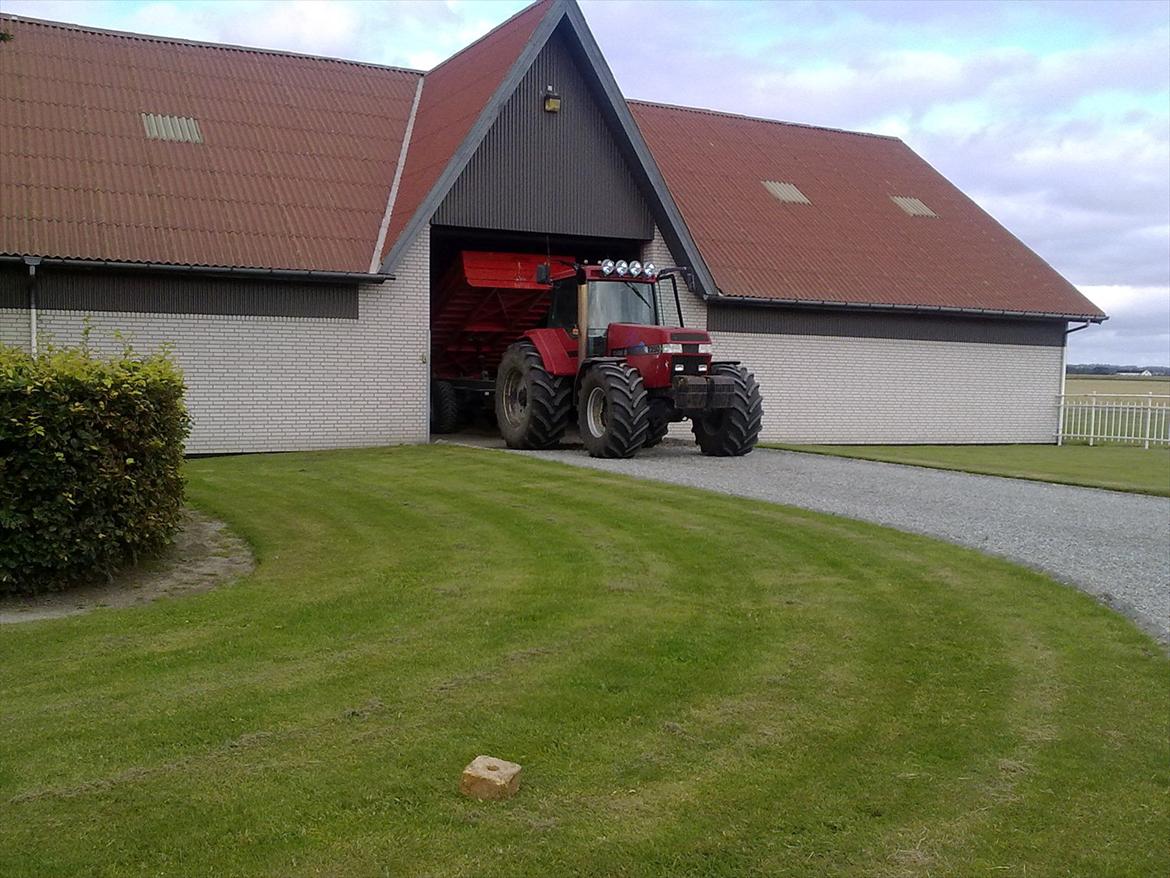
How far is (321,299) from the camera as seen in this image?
17.6m

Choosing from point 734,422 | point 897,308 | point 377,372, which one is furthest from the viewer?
point 897,308

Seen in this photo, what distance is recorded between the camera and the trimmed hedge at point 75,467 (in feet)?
24.7

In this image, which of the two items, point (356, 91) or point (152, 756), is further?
point (356, 91)

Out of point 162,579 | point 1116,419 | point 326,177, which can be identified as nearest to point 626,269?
point 326,177

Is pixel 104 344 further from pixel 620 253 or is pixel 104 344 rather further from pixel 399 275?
pixel 620 253

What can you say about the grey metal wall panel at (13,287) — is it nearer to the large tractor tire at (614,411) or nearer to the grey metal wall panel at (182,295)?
the grey metal wall panel at (182,295)

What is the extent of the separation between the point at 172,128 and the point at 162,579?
1315 cm

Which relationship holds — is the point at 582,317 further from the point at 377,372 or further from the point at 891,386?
the point at 891,386

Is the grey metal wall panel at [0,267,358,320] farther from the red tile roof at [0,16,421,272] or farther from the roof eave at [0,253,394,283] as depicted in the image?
the red tile roof at [0,16,421,272]

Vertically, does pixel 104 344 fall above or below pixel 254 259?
below

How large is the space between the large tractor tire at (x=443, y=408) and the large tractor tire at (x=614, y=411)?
662cm

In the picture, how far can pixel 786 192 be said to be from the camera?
82.9 feet

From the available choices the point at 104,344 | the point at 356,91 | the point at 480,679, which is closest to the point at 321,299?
the point at 104,344

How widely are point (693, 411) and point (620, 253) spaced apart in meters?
6.46
